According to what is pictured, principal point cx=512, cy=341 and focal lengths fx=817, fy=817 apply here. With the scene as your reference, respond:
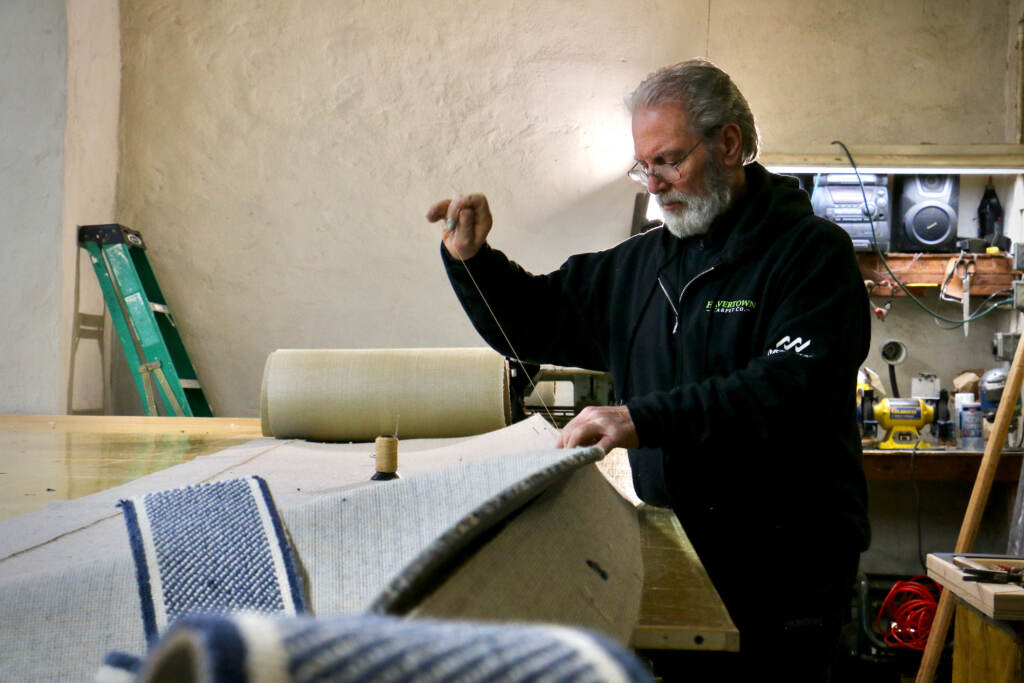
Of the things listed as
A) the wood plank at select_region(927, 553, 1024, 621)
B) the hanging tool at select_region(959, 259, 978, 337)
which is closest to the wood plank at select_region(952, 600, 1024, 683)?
the wood plank at select_region(927, 553, 1024, 621)

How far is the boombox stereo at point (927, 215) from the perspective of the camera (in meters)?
3.85

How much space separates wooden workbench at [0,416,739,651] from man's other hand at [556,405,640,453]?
0.14 meters

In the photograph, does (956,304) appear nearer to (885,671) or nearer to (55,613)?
(885,671)

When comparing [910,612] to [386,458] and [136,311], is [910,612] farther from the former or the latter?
[136,311]

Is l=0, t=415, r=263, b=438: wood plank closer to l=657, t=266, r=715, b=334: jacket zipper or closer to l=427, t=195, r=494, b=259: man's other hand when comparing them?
l=427, t=195, r=494, b=259: man's other hand

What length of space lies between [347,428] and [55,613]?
1.46 m

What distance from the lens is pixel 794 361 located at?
1323 millimetres

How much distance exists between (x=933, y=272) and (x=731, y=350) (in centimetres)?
283

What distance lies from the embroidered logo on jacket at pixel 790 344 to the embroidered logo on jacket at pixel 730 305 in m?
0.13

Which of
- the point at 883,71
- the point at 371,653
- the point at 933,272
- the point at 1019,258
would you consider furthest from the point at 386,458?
the point at 883,71

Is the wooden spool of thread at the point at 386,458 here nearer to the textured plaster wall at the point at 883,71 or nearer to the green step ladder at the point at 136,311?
the green step ladder at the point at 136,311

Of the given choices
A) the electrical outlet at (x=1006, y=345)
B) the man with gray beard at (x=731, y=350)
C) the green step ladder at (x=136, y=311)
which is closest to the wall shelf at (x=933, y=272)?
the electrical outlet at (x=1006, y=345)

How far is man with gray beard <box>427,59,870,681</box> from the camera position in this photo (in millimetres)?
1311

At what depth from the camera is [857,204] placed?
3.83m
